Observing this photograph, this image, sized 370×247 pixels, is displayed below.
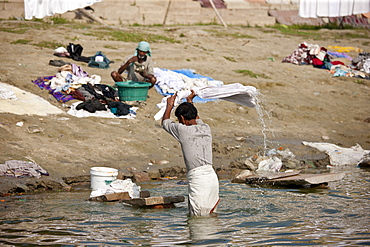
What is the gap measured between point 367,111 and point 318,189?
5.86 metres

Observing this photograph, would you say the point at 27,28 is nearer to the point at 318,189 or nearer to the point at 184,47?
the point at 184,47

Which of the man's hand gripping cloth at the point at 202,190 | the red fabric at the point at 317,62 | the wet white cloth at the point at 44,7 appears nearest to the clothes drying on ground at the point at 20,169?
the man's hand gripping cloth at the point at 202,190

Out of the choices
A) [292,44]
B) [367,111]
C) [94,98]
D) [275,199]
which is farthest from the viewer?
[292,44]

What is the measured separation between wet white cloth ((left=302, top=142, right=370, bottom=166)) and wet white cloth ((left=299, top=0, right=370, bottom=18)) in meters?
9.41

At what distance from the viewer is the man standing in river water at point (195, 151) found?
5.67m

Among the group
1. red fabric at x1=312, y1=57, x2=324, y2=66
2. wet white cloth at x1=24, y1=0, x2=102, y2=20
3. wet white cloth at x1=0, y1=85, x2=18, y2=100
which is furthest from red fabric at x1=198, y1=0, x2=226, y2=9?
wet white cloth at x1=0, y1=85, x2=18, y2=100

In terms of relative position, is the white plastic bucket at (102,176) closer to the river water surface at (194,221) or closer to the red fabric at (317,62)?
the river water surface at (194,221)

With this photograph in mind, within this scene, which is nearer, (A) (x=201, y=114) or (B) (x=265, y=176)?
(B) (x=265, y=176)

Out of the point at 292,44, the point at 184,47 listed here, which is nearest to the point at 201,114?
the point at 184,47

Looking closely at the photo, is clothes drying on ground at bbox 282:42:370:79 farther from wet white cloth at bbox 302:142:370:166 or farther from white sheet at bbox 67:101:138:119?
white sheet at bbox 67:101:138:119

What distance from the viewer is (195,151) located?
5.69 m

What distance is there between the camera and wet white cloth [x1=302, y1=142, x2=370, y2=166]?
9.97 m

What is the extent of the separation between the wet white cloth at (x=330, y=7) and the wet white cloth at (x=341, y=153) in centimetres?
941

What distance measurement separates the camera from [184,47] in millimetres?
16219
